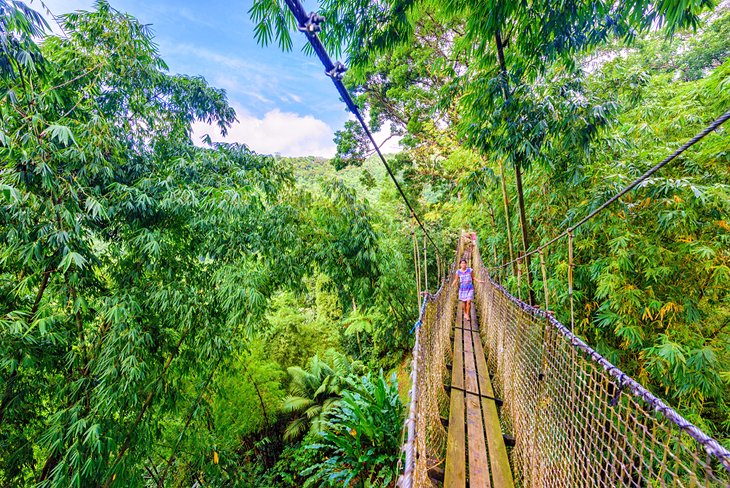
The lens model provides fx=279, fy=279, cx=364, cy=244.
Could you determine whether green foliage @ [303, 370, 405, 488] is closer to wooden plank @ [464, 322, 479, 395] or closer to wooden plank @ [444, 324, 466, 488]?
wooden plank @ [464, 322, 479, 395]

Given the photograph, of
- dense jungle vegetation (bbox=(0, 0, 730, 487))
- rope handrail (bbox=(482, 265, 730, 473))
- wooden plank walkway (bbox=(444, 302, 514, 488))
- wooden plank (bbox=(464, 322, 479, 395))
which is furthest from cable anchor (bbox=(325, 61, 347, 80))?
wooden plank (bbox=(464, 322, 479, 395))

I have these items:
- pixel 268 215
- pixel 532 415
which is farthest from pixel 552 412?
pixel 268 215

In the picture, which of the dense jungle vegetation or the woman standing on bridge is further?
the woman standing on bridge

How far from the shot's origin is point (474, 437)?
58.6 inches

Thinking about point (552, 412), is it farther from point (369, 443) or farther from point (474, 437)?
point (369, 443)

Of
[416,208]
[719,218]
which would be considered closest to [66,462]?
[719,218]

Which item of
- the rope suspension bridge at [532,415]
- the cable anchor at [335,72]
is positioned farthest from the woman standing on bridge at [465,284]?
the cable anchor at [335,72]

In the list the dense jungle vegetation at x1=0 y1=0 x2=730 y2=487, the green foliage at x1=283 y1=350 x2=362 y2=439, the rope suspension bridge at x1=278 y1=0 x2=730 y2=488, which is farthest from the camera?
the green foliage at x1=283 y1=350 x2=362 y2=439

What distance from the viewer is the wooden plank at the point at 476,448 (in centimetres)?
125

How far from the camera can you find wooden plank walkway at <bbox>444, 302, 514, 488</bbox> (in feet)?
4.11

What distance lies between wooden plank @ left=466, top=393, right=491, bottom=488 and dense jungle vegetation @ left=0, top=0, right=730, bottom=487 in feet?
3.56

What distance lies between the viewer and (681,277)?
5.92 feet

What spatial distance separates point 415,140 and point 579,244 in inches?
181

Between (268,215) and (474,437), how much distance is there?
2204mm
